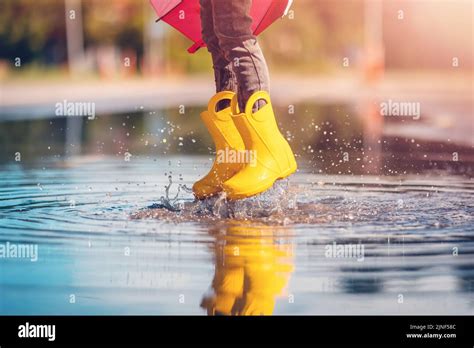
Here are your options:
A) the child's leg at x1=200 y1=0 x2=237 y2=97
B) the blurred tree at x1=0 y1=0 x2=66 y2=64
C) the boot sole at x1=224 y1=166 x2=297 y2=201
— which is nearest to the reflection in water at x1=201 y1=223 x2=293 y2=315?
the boot sole at x1=224 y1=166 x2=297 y2=201

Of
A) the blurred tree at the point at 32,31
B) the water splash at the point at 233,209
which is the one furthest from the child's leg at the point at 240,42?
the blurred tree at the point at 32,31

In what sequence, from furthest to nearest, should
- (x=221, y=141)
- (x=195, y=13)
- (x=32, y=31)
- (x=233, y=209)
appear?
(x=32, y=31) < (x=195, y=13) < (x=221, y=141) < (x=233, y=209)

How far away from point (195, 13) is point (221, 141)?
95 cm

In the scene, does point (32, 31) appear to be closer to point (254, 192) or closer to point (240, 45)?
point (240, 45)

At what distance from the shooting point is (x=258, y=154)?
6.66 m

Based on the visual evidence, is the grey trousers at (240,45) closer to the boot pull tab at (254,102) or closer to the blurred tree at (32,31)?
the boot pull tab at (254,102)

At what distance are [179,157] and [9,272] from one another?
606 centimetres

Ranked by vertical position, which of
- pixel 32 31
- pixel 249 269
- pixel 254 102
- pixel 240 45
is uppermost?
pixel 32 31

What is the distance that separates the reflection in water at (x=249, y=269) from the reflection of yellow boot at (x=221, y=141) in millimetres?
481

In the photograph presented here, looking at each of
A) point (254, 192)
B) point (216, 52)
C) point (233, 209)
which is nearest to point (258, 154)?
point (254, 192)
